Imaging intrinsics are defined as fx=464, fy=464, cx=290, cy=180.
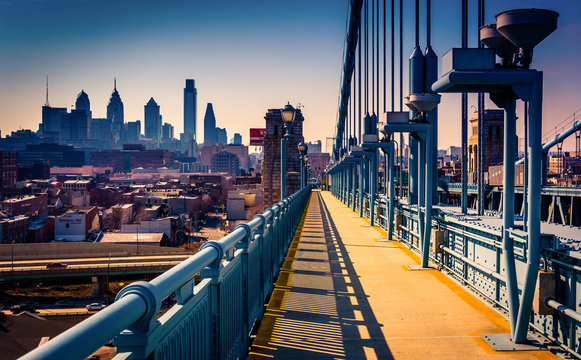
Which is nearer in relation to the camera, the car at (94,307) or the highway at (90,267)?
the car at (94,307)

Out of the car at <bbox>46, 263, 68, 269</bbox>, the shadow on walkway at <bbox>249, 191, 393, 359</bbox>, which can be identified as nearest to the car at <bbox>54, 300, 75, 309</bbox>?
the car at <bbox>46, 263, 68, 269</bbox>

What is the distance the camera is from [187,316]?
2.98 metres

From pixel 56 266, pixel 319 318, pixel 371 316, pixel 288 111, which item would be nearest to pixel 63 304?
pixel 56 266

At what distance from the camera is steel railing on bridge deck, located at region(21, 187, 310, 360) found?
170 centimetres

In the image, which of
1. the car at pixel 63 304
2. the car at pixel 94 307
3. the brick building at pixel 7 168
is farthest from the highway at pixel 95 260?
the brick building at pixel 7 168

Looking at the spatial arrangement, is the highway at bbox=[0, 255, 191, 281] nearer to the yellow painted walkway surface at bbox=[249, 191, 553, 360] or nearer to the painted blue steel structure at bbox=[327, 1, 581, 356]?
the yellow painted walkway surface at bbox=[249, 191, 553, 360]

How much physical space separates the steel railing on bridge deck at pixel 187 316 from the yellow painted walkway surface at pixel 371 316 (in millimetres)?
633

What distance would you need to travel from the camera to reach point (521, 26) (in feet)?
15.9

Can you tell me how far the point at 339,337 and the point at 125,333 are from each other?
4.01 m

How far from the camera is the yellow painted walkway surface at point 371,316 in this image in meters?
5.29

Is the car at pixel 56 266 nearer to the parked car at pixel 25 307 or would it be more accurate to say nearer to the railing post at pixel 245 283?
the parked car at pixel 25 307

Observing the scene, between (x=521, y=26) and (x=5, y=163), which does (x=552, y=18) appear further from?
→ (x=5, y=163)

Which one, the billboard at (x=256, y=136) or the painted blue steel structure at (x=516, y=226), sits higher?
the billboard at (x=256, y=136)

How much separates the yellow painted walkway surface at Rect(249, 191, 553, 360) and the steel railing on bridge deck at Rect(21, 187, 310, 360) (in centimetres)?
63
